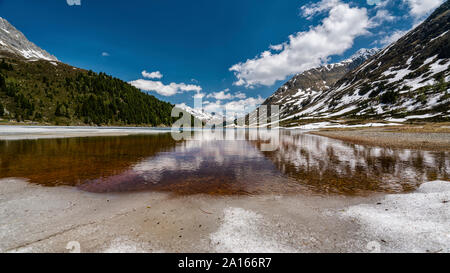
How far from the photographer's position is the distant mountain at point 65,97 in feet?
331

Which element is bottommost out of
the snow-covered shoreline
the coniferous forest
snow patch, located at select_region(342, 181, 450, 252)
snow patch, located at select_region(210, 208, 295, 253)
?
snow patch, located at select_region(210, 208, 295, 253)

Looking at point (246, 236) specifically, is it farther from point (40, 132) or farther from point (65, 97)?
point (65, 97)

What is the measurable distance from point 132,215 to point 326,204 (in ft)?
32.7

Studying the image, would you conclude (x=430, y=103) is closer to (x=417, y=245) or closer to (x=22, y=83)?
(x=417, y=245)

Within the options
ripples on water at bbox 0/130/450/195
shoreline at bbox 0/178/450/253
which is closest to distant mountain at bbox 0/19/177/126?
ripples on water at bbox 0/130/450/195

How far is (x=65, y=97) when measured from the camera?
12444 cm

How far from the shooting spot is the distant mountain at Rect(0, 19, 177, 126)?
101m

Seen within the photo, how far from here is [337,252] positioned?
5.61m

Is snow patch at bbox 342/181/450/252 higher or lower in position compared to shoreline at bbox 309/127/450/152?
lower

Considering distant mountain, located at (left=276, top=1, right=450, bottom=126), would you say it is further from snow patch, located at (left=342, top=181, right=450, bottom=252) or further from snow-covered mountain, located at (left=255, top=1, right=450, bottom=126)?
snow patch, located at (left=342, top=181, right=450, bottom=252)

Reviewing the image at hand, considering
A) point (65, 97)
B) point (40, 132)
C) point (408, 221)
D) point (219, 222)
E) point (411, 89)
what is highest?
point (411, 89)

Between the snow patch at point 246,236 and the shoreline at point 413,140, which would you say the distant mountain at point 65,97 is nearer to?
the snow patch at point 246,236

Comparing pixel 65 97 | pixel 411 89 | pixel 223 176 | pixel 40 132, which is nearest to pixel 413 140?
pixel 223 176

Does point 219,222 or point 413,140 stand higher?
point 413,140
